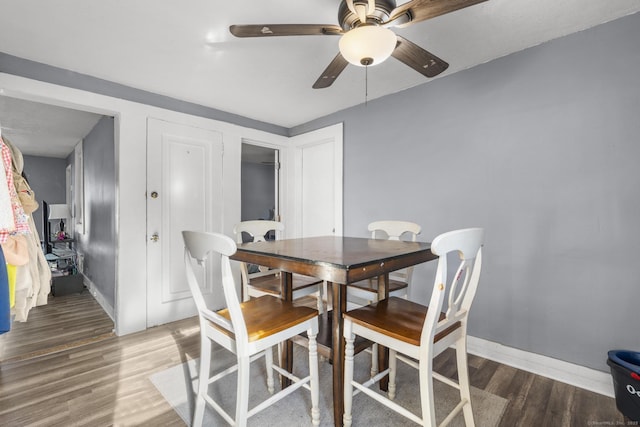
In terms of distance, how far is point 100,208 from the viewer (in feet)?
11.8

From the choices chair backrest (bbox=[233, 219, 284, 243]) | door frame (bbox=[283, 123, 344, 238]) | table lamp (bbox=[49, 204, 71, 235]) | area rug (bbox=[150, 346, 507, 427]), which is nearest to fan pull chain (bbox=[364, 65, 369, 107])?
door frame (bbox=[283, 123, 344, 238])

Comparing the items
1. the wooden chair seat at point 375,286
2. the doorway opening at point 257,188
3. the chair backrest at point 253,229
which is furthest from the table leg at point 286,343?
the doorway opening at point 257,188

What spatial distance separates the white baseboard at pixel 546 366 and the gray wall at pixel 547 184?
0.16 feet

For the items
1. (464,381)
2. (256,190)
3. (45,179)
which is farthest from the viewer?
(256,190)

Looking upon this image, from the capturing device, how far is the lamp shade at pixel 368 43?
1288mm

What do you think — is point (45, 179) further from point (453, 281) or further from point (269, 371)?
point (453, 281)

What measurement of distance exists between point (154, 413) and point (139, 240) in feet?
5.49

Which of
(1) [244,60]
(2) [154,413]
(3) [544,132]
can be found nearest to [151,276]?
(2) [154,413]

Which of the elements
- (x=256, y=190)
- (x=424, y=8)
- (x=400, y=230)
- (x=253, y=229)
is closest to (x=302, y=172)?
(x=253, y=229)

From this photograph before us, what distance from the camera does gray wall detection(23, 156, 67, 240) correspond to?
584 centimetres

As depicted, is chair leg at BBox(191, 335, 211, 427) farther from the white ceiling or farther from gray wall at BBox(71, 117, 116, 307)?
gray wall at BBox(71, 117, 116, 307)

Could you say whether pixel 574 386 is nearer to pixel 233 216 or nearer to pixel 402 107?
pixel 402 107

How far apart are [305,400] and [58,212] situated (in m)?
5.83

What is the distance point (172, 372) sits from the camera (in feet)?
6.69
